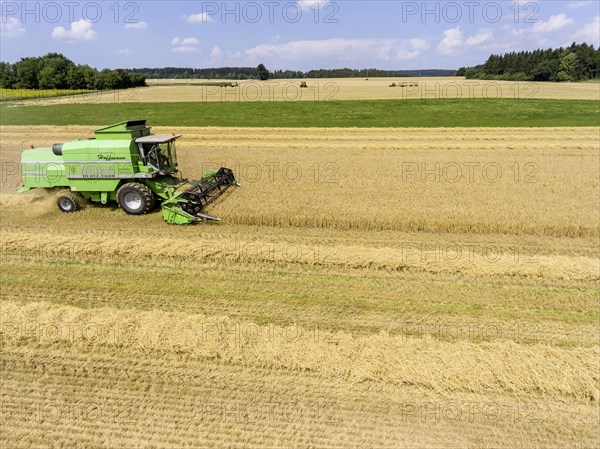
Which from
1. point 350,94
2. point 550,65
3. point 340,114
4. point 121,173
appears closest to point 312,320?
point 121,173

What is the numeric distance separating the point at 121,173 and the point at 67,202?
6.98ft

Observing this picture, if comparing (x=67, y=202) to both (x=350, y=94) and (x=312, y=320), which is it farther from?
(x=350, y=94)

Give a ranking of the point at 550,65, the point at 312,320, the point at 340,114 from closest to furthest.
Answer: the point at 312,320, the point at 340,114, the point at 550,65

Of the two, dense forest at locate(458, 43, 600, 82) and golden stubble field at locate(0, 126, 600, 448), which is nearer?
golden stubble field at locate(0, 126, 600, 448)

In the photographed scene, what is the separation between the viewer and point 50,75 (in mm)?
59156

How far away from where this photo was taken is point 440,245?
9578 millimetres

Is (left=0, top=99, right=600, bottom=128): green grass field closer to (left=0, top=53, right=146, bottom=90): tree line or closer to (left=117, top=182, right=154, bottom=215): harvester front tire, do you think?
(left=117, top=182, right=154, bottom=215): harvester front tire

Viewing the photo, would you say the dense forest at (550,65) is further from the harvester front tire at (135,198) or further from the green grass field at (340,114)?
the harvester front tire at (135,198)

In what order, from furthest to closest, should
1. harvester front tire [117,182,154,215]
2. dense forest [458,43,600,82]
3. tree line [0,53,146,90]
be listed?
dense forest [458,43,600,82] < tree line [0,53,146,90] < harvester front tire [117,182,154,215]

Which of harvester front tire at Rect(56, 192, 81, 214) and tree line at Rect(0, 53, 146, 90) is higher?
tree line at Rect(0, 53, 146, 90)

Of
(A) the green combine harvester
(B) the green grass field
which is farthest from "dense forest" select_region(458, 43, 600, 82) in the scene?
(A) the green combine harvester

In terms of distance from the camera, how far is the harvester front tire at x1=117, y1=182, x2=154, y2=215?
11.2 metres

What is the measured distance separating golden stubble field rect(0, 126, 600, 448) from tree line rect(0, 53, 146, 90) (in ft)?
192

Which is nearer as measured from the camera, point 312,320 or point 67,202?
point 312,320
